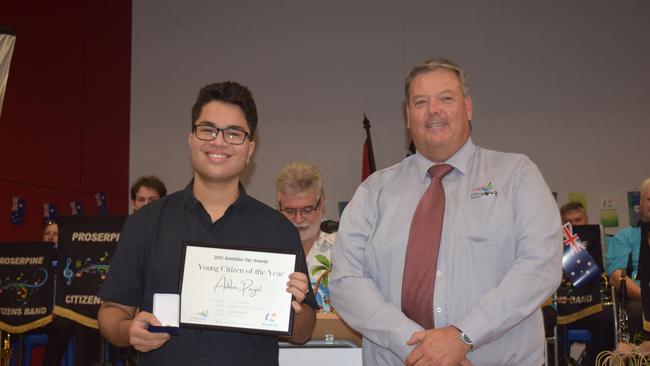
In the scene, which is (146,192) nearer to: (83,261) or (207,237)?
(83,261)

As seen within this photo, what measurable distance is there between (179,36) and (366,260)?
8147 mm

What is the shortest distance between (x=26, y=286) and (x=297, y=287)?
3.80 m

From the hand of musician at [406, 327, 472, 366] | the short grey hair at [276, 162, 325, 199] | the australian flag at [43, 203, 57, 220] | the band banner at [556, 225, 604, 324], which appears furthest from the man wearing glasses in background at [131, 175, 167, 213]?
the hand of musician at [406, 327, 472, 366]

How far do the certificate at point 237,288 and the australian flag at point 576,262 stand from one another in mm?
3297

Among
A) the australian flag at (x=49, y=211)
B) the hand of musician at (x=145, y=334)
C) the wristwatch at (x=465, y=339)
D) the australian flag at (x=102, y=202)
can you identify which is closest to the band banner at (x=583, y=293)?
the wristwatch at (x=465, y=339)

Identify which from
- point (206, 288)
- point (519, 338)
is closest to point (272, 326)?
point (206, 288)

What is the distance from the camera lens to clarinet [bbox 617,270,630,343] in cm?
493

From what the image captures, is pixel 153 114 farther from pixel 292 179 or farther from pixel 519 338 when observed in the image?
pixel 519 338

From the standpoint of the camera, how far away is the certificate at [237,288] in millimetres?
1987

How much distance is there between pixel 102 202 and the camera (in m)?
8.78

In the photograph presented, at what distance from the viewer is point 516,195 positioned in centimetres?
232
